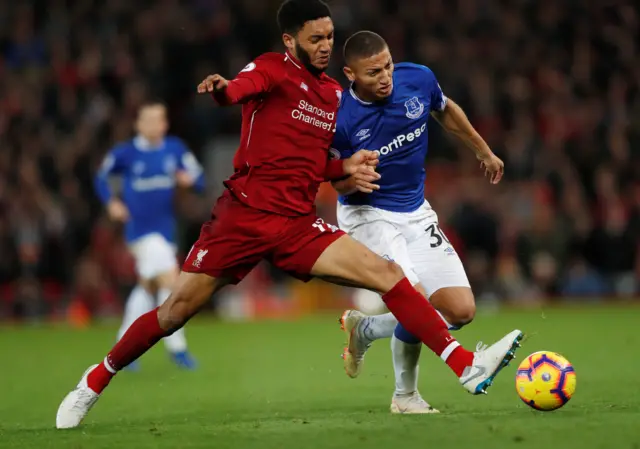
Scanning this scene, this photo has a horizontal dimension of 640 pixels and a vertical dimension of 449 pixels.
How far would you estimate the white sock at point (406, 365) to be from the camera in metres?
7.51

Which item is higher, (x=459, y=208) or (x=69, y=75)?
(x=69, y=75)

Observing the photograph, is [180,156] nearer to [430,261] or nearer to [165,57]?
[430,261]

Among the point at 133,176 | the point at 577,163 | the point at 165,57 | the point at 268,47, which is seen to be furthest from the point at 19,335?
the point at 577,163

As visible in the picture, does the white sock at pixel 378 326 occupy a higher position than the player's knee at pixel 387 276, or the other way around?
the player's knee at pixel 387 276

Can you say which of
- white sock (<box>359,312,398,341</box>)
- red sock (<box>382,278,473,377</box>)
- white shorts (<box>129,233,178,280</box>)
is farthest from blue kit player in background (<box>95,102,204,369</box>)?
red sock (<box>382,278,473,377</box>)

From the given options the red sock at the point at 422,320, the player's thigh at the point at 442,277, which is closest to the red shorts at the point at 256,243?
the red sock at the point at 422,320

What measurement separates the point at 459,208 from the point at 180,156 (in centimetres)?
722

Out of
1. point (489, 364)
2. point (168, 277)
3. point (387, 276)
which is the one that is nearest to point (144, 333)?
point (387, 276)

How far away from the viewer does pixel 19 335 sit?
53.0 ft

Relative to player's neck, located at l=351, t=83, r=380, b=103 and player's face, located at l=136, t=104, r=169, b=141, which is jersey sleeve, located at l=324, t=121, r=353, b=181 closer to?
player's neck, located at l=351, t=83, r=380, b=103

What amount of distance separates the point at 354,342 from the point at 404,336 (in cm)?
47

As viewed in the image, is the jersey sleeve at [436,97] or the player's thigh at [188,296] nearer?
the player's thigh at [188,296]

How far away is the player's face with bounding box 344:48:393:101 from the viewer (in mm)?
7172

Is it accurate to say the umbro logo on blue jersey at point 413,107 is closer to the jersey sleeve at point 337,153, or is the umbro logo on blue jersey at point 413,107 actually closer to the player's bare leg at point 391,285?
the jersey sleeve at point 337,153
